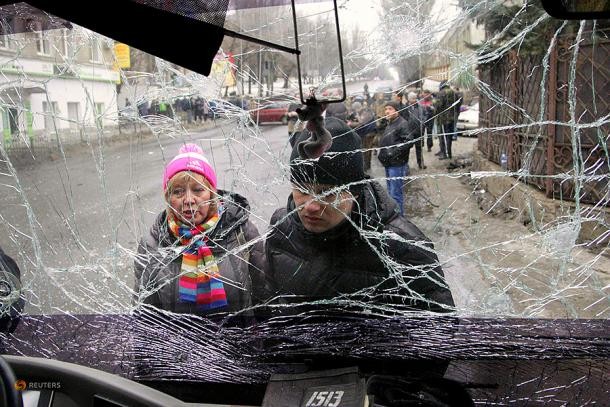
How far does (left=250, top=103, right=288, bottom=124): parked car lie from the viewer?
1720 mm

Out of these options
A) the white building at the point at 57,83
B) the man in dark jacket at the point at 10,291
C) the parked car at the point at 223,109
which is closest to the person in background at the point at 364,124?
the parked car at the point at 223,109

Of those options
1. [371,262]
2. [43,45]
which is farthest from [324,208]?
[43,45]

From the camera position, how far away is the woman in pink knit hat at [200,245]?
1.81m

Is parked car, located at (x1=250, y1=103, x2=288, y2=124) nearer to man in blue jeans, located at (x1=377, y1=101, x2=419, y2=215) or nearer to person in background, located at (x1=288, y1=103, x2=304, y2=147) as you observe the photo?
person in background, located at (x1=288, y1=103, x2=304, y2=147)

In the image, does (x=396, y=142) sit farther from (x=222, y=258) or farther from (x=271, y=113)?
(x=222, y=258)

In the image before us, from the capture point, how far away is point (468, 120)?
5.51ft

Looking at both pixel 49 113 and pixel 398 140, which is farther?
pixel 49 113

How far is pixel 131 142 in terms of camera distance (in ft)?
6.08

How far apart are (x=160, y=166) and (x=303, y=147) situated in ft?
1.42

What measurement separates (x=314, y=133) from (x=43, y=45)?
2.91 ft

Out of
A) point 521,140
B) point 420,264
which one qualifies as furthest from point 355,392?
point 521,140

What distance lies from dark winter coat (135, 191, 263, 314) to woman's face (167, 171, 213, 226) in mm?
49

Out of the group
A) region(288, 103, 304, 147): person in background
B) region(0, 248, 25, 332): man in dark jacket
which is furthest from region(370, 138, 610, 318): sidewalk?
region(0, 248, 25, 332): man in dark jacket

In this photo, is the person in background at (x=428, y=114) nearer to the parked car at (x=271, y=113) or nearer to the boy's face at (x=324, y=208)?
the boy's face at (x=324, y=208)
